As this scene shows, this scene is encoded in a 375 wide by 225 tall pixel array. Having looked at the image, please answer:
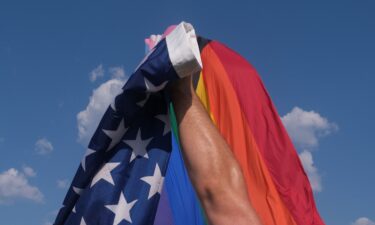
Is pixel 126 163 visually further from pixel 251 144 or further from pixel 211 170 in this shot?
pixel 251 144

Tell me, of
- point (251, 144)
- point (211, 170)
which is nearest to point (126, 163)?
point (211, 170)

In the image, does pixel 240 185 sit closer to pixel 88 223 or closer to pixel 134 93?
pixel 134 93

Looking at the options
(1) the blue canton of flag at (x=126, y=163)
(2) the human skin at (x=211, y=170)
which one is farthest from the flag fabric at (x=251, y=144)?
(2) the human skin at (x=211, y=170)

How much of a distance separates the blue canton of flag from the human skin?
0.29 metres

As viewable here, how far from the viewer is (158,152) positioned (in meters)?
2.47

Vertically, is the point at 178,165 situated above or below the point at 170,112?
above

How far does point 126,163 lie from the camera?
245 centimetres

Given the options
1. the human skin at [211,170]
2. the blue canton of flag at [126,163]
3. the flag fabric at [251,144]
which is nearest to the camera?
the human skin at [211,170]

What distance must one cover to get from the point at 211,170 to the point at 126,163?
737 millimetres

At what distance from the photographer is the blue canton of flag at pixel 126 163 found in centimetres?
234

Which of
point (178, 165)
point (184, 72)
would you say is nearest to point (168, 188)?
point (178, 165)

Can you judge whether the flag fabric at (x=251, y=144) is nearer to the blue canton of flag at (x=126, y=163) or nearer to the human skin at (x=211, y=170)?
the blue canton of flag at (x=126, y=163)

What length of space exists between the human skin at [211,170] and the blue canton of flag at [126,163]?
29cm

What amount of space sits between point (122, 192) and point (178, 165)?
7.46 feet
